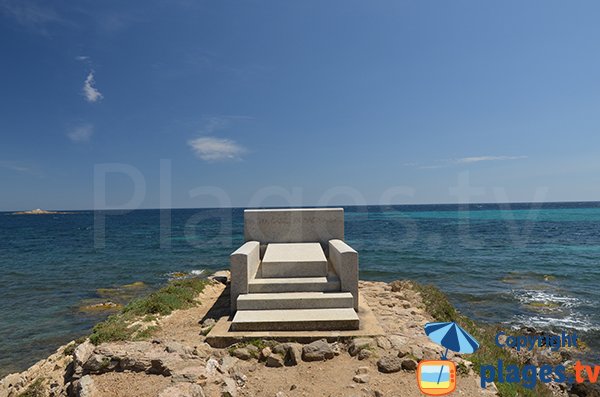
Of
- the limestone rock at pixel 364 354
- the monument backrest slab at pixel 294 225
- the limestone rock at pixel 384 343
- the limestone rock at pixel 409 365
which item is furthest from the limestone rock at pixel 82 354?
the monument backrest slab at pixel 294 225

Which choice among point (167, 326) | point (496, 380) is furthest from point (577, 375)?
point (167, 326)

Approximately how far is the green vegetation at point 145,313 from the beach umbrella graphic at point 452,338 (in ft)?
18.8

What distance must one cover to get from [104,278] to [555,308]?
21.9 m

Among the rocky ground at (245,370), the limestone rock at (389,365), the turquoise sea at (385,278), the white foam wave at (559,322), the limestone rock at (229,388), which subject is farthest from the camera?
the turquoise sea at (385,278)

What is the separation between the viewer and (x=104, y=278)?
64.2 feet

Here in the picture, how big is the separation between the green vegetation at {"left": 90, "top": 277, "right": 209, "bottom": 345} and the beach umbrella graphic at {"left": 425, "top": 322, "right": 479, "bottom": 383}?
5.72 m

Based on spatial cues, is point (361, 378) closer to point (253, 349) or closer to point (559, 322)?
point (253, 349)

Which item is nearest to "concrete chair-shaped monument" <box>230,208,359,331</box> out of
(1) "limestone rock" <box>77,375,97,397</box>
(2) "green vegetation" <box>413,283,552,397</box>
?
(2) "green vegetation" <box>413,283,552,397</box>

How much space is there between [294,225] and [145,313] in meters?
5.28

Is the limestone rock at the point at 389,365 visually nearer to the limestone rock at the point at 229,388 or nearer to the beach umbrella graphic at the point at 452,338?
the beach umbrella graphic at the point at 452,338

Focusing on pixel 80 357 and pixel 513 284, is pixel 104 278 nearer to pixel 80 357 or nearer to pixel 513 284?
pixel 80 357

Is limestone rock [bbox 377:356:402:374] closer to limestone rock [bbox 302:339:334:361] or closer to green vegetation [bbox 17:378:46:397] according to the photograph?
limestone rock [bbox 302:339:334:361]

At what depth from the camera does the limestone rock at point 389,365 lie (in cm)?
551

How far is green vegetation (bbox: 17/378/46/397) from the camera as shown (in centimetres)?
623
